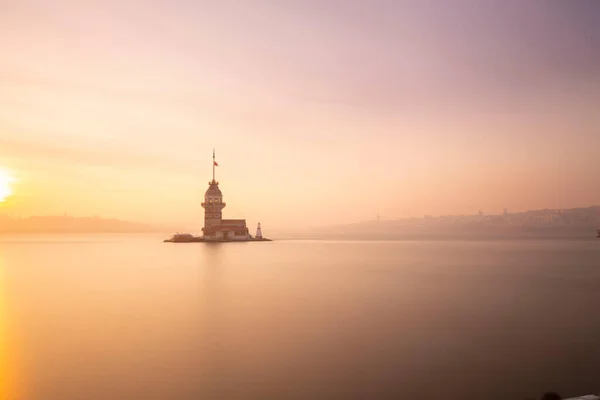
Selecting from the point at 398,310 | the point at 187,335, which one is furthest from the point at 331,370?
the point at 398,310

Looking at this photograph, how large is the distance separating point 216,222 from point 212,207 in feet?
20.3

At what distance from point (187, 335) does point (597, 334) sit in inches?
921

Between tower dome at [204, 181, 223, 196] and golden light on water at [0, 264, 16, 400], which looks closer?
golden light on water at [0, 264, 16, 400]

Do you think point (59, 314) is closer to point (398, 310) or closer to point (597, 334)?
point (398, 310)

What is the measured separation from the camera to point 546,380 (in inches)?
671

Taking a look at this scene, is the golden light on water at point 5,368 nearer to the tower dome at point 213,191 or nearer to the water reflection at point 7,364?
the water reflection at point 7,364

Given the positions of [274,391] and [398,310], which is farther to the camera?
[398,310]

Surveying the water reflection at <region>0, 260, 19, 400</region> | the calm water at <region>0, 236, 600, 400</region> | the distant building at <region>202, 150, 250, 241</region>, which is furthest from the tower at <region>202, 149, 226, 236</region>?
the water reflection at <region>0, 260, 19, 400</region>

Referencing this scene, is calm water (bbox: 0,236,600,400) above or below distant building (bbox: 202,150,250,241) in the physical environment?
below

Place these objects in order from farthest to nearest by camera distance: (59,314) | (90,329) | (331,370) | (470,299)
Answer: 1. (470,299)
2. (59,314)
3. (90,329)
4. (331,370)

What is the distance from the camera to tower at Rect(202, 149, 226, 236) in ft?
455

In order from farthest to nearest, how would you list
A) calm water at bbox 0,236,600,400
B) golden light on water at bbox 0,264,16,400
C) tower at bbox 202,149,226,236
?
tower at bbox 202,149,226,236
calm water at bbox 0,236,600,400
golden light on water at bbox 0,264,16,400

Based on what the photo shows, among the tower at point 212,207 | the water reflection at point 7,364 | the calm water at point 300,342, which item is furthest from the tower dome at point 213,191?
the water reflection at point 7,364

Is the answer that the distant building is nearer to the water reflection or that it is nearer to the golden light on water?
the water reflection
